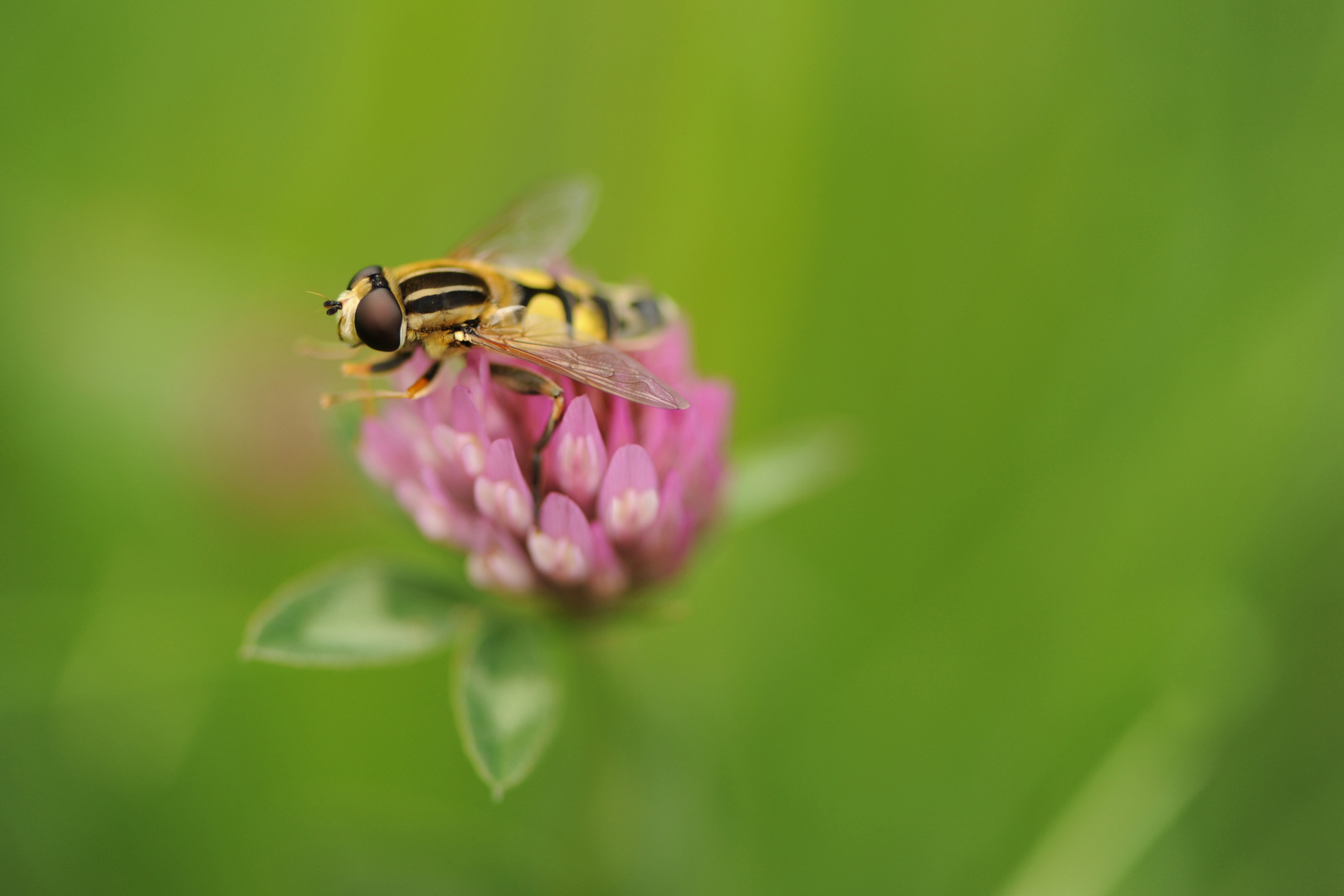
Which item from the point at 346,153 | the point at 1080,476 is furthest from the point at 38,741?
the point at 1080,476

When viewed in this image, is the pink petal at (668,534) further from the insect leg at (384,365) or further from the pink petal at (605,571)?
the insect leg at (384,365)

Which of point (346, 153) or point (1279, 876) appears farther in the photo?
point (346, 153)

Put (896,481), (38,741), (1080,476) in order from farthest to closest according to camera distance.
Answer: (896,481) < (1080,476) < (38,741)

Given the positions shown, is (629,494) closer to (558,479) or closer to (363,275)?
(558,479)

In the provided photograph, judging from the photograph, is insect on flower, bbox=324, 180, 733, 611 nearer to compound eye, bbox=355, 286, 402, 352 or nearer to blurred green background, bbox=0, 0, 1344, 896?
compound eye, bbox=355, 286, 402, 352

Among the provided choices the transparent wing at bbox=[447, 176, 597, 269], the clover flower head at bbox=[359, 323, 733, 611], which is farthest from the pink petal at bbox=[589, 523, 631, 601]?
the transparent wing at bbox=[447, 176, 597, 269]

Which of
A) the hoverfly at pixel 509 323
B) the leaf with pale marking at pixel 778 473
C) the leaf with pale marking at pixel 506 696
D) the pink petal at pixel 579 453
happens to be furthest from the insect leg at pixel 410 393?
the leaf with pale marking at pixel 778 473

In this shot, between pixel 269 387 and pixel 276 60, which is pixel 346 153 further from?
pixel 269 387
